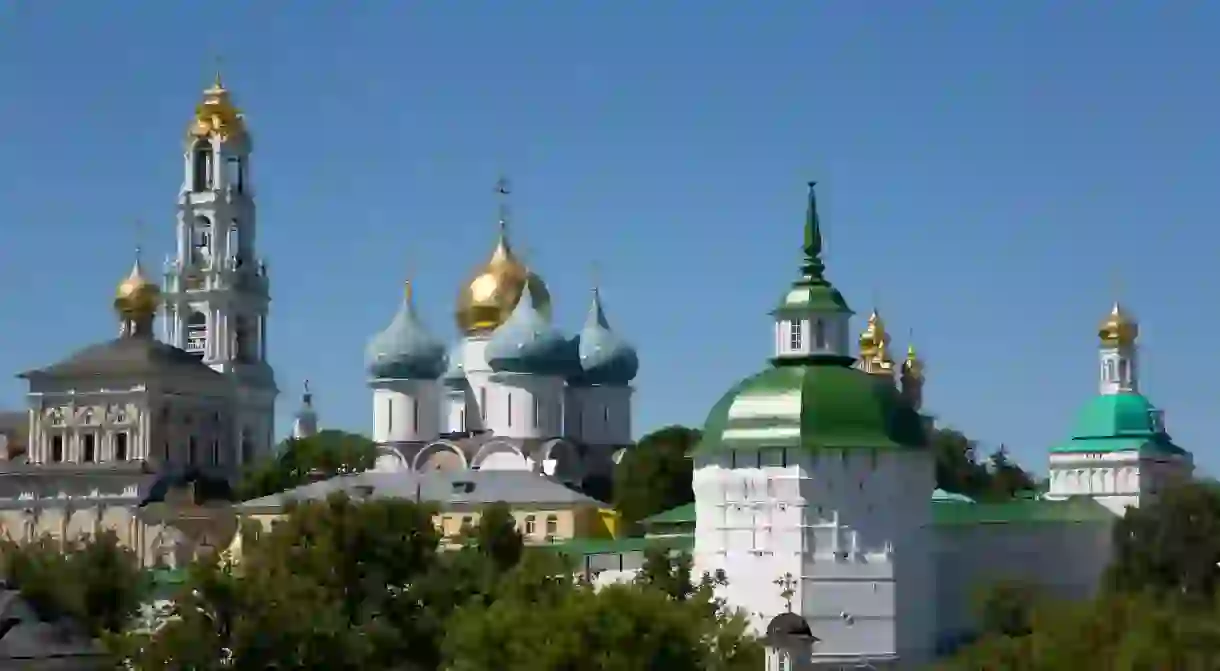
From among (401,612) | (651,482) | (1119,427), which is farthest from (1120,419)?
(401,612)

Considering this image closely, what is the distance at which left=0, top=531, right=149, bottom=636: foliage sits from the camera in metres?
43.8

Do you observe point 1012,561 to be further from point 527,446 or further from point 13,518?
point 13,518

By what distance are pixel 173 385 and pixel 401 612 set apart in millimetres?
34811

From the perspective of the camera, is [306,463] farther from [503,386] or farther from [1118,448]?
[1118,448]

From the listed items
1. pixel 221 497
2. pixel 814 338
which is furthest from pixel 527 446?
pixel 814 338

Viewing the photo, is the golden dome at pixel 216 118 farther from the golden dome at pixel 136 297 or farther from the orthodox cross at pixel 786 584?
the orthodox cross at pixel 786 584

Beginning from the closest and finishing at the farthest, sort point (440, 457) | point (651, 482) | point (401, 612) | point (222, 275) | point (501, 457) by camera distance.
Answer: point (401, 612) < point (651, 482) < point (501, 457) < point (440, 457) < point (222, 275)

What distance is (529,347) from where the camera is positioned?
71.0 m

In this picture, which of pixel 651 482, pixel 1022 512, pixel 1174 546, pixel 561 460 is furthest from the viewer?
pixel 561 460

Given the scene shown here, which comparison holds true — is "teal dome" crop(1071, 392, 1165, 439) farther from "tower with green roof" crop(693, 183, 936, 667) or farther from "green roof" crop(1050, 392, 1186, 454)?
"tower with green roof" crop(693, 183, 936, 667)

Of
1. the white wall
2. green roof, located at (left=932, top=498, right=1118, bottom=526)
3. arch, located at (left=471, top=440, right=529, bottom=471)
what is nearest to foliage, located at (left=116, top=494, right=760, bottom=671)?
green roof, located at (left=932, top=498, right=1118, bottom=526)

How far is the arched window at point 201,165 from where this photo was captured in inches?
3179

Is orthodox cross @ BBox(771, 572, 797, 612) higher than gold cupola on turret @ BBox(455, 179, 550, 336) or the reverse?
the reverse

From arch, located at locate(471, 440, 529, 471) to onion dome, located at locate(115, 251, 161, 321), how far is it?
1291cm
